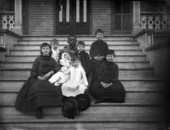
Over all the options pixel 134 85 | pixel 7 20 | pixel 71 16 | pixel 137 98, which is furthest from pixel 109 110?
pixel 7 20

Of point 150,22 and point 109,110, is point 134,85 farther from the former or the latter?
point 150,22

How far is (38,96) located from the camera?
538 cm

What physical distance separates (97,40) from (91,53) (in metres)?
0.30

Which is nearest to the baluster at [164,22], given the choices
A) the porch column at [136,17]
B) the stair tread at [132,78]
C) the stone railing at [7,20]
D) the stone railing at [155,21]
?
the stone railing at [155,21]

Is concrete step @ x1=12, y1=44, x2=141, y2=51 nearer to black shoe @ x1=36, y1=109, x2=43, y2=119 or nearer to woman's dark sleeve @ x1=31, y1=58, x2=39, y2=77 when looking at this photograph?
woman's dark sleeve @ x1=31, y1=58, x2=39, y2=77

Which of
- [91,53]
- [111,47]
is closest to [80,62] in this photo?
[91,53]

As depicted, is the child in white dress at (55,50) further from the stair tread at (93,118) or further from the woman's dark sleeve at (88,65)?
the stair tread at (93,118)

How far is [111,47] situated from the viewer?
5895mm

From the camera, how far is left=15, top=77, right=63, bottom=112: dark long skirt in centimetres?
540

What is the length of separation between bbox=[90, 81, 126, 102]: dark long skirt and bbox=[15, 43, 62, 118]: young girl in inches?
26.2

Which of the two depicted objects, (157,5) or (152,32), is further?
(152,32)

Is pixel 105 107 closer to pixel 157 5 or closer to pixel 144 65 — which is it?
pixel 144 65

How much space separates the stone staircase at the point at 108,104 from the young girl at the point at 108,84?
0.13 meters

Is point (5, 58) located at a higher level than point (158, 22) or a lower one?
lower
